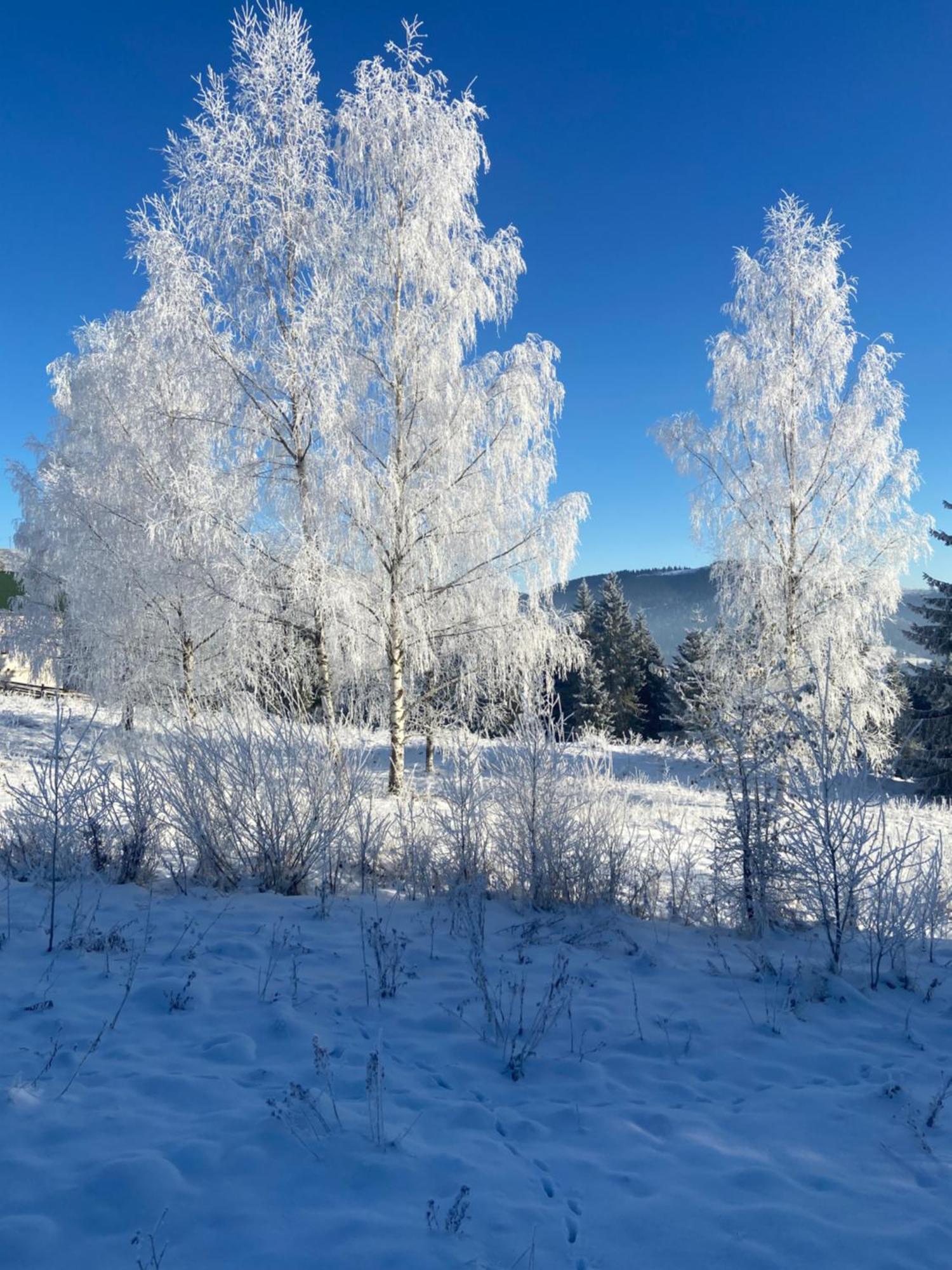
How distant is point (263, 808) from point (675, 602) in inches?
1890

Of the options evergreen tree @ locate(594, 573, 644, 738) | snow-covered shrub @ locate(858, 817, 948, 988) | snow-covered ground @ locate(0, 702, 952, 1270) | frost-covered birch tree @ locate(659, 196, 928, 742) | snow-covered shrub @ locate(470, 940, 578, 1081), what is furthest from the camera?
evergreen tree @ locate(594, 573, 644, 738)

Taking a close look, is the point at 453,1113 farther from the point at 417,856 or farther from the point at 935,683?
the point at 935,683

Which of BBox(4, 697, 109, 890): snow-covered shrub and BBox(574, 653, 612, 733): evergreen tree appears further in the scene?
BBox(574, 653, 612, 733): evergreen tree

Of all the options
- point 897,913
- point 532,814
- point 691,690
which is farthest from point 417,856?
point 897,913

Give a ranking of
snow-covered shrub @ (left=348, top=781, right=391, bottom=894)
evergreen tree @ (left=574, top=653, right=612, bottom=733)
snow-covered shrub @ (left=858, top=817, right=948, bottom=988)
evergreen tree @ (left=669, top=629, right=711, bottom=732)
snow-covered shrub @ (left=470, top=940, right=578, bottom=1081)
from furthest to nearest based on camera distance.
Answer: evergreen tree @ (left=574, top=653, right=612, bottom=733) < snow-covered shrub @ (left=348, top=781, right=391, bottom=894) < evergreen tree @ (left=669, top=629, right=711, bottom=732) < snow-covered shrub @ (left=858, top=817, right=948, bottom=988) < snow-covered shrub @ (left=470, top=940, right=578, bottom=1081)

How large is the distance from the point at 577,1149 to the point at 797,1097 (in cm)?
95

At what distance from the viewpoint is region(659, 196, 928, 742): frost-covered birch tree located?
34.7 ft

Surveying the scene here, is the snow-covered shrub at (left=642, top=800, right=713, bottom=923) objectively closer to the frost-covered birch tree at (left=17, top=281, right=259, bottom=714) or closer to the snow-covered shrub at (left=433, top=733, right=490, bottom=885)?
the snow-covered shrub at (left=433, top=733, right=490, bottom=885)

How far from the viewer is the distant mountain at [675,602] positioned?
39.8 ft

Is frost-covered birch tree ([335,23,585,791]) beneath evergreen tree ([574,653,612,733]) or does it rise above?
above

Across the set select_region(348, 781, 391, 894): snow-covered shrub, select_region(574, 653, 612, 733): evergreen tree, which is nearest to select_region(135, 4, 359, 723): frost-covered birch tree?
select_region(348, 781, 391, 894): snow-covered shrub

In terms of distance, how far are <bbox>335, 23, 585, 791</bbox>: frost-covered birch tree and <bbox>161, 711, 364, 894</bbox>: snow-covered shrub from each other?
325cm

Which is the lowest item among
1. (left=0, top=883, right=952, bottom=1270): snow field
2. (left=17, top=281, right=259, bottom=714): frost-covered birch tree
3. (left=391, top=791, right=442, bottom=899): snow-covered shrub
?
(left=0, top=883, right=952, bottom=1270): snow field

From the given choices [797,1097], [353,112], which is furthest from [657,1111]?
[353,112]
